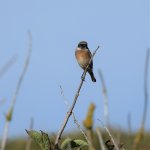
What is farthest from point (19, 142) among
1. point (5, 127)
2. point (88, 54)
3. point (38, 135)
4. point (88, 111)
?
point (38, 135)

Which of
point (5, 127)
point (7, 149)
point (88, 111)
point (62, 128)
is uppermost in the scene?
point (62, 128)

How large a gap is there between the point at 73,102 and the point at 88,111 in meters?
1.25

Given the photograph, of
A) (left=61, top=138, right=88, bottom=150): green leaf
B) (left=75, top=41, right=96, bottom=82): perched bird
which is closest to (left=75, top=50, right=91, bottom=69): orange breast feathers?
(left=75, top=41, right=96, bottom=82): perched bird

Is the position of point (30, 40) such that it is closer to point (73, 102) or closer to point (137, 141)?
point (137, 141)

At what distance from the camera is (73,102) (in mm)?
2664

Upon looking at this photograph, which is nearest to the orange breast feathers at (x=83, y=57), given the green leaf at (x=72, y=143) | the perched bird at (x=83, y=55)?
the perched bird at (x=83, y=55)

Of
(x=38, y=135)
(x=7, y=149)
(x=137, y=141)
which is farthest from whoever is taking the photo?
(x=7, y=149)

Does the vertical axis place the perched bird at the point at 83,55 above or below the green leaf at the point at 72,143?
below

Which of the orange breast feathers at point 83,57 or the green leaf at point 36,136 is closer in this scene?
the green leaf at point 36,136

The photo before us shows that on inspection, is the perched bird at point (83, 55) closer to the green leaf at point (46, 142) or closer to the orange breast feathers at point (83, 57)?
the orange breast feathers at point (83, 57)

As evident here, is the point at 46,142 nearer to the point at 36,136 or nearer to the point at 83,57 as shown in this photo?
the point at 36,136

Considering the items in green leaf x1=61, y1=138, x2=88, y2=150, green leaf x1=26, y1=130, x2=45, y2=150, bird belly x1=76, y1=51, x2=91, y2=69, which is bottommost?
bird belly x1=76, y1=51, x2=91, y2=69

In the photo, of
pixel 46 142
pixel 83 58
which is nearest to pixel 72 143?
pixel 46 142

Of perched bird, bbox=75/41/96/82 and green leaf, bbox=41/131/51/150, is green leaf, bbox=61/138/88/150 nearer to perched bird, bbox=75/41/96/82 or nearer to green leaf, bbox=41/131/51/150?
green leaf, bbox=41/131/51/150
